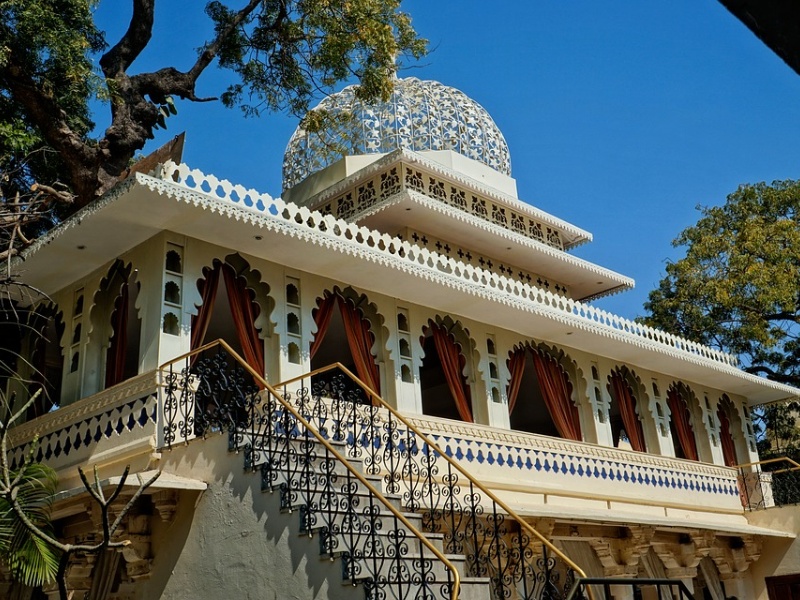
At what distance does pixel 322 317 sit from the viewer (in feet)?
44.2

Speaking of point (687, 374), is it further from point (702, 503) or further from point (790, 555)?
point (790, 555)

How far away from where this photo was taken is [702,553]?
57.2ft

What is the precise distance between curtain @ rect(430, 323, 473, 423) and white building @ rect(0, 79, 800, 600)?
0.25 ft

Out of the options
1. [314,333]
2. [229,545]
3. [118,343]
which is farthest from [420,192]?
[229,545]

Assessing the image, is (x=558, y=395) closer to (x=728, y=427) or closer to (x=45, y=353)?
(x=728, y=427)

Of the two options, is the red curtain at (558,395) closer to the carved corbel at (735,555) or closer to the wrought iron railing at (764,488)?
the carved corbel at (735,555)

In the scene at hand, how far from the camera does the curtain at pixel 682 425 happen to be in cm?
1977

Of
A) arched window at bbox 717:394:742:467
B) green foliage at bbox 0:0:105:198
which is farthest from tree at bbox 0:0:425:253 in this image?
arched window at bbox 717:394:742:467

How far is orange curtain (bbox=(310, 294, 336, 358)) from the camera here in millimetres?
13371

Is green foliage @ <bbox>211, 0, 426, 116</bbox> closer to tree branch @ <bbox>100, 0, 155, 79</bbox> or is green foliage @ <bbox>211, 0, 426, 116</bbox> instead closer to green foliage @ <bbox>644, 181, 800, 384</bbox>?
tree branch @ <bbox>100, 0, 155, 79</bbox>

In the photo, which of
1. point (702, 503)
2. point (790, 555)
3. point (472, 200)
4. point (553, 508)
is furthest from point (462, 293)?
point (790, 555)

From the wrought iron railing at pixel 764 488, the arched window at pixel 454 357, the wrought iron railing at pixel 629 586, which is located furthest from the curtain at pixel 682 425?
the arched window at pixel 454 357

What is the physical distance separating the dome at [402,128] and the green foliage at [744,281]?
29.0ft

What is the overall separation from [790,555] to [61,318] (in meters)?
15.1
